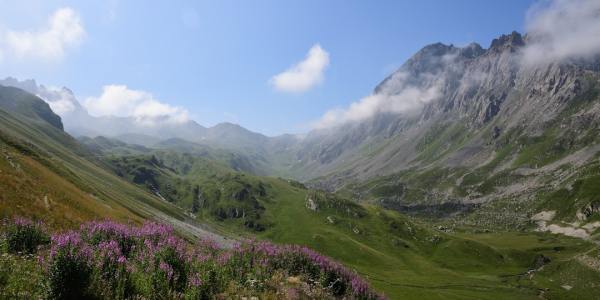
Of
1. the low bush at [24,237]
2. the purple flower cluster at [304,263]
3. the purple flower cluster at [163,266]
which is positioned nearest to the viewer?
the purple flower cluster at [163,266]

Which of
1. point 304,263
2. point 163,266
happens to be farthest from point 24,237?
point 304,263

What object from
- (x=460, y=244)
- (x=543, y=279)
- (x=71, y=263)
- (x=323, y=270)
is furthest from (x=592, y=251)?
(x=71, y=263)

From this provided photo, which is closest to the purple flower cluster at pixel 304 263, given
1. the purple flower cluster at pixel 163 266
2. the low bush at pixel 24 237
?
the purple flower cluster at pixel 163 266

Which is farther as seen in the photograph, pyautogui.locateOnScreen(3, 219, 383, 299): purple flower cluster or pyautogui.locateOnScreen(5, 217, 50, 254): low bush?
pyautogui.locateOnScreen(5, 217, 50, 254): low bush

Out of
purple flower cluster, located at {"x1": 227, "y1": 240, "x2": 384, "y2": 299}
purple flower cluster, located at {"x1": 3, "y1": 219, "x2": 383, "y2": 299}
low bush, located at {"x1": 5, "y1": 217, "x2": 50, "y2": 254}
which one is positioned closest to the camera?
purple flower cluster, located at {"x1": 3, "y1": 219, "x2": 383, "y2": 299}

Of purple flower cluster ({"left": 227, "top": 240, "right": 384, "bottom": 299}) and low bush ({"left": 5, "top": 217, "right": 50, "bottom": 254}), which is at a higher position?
purple flower cluster ({"left": 227, "top": 240, "right": 384, "bottom": 299})

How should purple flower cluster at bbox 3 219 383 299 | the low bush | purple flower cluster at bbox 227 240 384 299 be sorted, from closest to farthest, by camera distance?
1. purple flower cluster at bbox 3 219 383 299
2. the low bush
3. purple flower cluster at bbox 227 240 384 299

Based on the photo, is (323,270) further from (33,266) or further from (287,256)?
(33,266)

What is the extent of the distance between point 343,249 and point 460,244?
227 ft

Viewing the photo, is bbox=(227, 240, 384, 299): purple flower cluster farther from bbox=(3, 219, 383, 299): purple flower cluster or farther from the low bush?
the low bush

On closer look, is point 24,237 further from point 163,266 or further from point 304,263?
point 304,263

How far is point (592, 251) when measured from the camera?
524 ft

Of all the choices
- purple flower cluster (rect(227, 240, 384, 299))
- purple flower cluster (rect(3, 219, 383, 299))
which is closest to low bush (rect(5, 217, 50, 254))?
purple flower cluster (rect(3, 219, 383, 299))

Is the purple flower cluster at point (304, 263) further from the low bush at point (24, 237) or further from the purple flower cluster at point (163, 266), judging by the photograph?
the low bush at point (24, 237)
